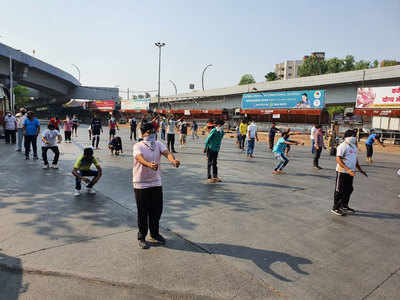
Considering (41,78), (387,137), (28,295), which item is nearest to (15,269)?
(28,295)

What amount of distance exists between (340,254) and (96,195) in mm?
4723

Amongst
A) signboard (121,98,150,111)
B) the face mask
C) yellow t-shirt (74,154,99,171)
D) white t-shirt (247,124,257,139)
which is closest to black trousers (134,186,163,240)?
yellow t-shirt (74,154,99,171)

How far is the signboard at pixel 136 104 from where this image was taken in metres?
53.5

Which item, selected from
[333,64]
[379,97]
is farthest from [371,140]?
[333,64]

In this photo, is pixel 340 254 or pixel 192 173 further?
pixel 192 173

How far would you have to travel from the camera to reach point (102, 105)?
57750 mm

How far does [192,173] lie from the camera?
872cm

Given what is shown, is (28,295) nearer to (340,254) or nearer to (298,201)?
(340,254)

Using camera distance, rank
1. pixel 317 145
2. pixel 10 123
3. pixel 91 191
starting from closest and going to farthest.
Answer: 1. pixel 91 191
2. pixel 317 145
3. pixel 10 123

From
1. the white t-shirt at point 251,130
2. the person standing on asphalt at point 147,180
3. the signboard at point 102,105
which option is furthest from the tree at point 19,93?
the person standing on asphalt at point 147,180

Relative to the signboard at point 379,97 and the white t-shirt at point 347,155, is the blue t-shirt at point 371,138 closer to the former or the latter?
the white t-shirt at point 347,155

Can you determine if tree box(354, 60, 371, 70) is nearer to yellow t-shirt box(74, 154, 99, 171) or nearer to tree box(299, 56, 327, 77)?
tree box(299, 56, 327, 77)

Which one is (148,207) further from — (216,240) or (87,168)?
(87,168)

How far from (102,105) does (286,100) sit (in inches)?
1587
